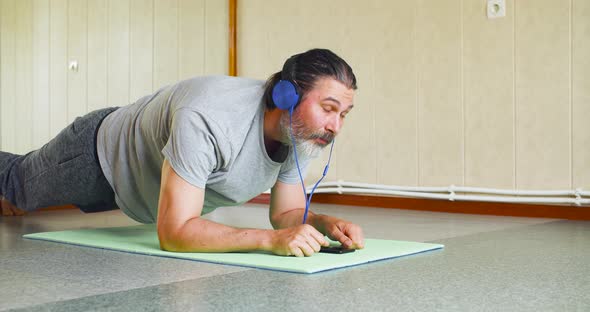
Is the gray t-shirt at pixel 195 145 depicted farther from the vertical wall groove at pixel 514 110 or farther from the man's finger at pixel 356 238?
the vertical wall groove at pixel 514 110

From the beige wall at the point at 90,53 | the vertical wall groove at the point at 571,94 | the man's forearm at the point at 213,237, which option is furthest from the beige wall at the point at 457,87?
the man's forearm at the point at 213,237

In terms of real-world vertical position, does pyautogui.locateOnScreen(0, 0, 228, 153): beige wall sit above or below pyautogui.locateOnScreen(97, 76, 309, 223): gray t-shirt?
above

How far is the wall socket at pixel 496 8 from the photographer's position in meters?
3.44

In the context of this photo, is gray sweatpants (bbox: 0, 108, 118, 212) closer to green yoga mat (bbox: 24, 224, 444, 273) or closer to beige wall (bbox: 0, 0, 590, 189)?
green yoga mat (bbox: 24, 224, 444, 273)

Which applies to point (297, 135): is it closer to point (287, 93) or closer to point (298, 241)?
point (287, 93)

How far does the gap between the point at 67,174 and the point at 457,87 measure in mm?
2144

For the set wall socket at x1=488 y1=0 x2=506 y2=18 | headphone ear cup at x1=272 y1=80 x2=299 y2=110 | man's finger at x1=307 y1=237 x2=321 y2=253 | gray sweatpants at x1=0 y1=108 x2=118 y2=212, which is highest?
wall socket at x1=488 y1=0 x2=506 y2=18

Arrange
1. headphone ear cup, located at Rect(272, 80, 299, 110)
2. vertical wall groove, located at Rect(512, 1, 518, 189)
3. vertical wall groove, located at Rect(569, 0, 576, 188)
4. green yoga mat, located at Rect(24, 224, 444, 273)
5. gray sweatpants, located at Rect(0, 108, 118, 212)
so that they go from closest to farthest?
green yoga mat, located at Rect(24, 224, 444, 273) < headphone ear cup, located at Rect(272, 80, 299, 110) < gray sweatpants, located at Rect(0, 108, 118, 212) < vertical wall groove, located at Rect(569, 0, 576, 188) < vertical wall groove, located at Rect(512, 1, 518, 189)

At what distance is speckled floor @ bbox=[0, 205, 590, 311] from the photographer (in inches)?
49.9

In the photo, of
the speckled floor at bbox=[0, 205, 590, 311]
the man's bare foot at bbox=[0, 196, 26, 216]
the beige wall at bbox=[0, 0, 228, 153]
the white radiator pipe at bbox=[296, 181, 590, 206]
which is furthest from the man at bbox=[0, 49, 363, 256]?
the beige wall at bbox=[0, 0, 228, 153]

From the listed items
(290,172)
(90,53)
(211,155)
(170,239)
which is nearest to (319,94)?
(211,155)

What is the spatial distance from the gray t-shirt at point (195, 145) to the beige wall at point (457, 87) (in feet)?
5.63

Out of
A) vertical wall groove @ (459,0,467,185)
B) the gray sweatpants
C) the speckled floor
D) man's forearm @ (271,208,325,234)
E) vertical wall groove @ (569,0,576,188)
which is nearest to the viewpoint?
the speckled floor

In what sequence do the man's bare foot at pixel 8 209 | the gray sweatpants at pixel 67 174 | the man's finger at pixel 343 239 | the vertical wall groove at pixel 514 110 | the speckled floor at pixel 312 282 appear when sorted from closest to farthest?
the speckled floor at pixel 312 282 → the man's finger at pixel 343 239 → the gray sweatpants at pixel 67 174 → the man's bare foot at pixel 8 209 → the vertical wall groove at pixel 514 110
